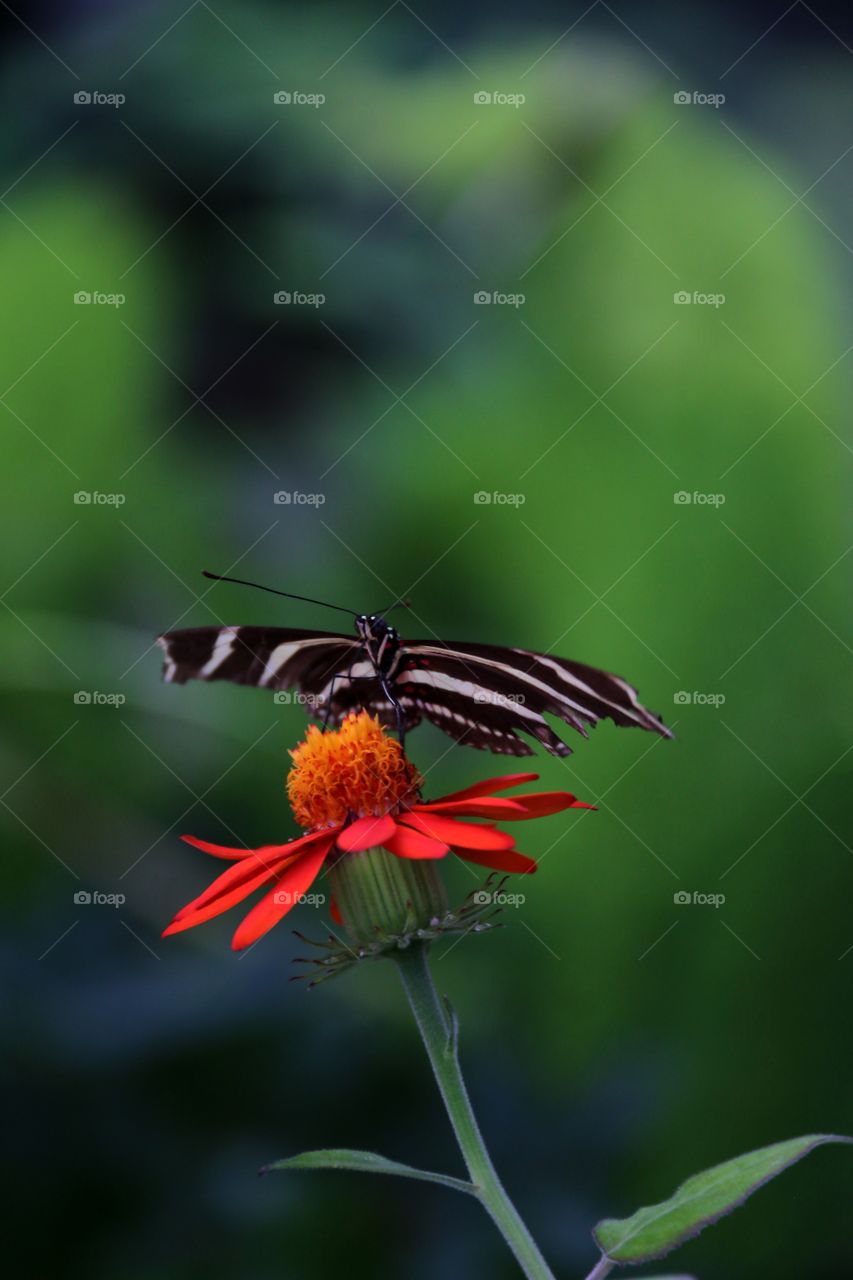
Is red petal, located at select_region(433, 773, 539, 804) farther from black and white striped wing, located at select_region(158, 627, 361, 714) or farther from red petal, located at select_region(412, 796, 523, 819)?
black and white striped wing, located at select_region(158, 627, 361, 714)

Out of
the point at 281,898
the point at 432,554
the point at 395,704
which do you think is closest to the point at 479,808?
the point at 281,898

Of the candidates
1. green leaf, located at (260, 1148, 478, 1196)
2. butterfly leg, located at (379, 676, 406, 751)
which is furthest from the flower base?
butterfly leg, located at (379, 676, 406, 751)

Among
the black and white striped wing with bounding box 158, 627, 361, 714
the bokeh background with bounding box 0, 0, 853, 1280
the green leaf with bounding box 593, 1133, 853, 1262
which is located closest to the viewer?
the green leaf with bounding box 593, 1133, 853, 1262

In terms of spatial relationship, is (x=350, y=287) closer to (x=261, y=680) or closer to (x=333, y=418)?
(x=333, y=418)

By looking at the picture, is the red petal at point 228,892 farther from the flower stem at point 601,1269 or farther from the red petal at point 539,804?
the flower stem at point 601,1269

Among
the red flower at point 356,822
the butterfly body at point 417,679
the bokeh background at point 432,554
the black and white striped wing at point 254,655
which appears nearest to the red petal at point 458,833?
the red flower at point 356,822

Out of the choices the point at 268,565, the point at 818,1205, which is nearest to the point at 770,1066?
the point at 818,1205
